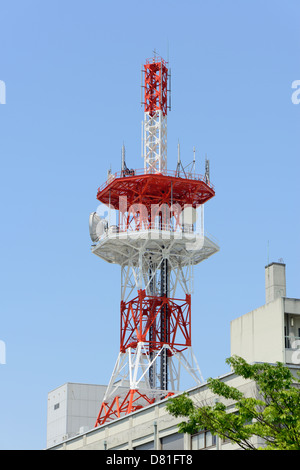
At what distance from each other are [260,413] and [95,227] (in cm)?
6102

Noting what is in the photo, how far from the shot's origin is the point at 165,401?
6769 cm

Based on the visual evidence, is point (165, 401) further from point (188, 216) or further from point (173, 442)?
point (188, 216)

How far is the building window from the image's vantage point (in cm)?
6106

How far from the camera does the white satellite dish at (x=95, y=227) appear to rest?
4242 inches

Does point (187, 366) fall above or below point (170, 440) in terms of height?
above

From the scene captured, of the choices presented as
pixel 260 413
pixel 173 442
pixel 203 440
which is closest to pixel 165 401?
pixel 173 442

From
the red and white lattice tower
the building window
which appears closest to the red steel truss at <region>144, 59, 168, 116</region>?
the red and white lattice tower

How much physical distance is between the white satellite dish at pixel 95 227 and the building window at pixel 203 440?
46.4 meters

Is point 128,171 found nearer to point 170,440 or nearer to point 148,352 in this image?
point 148,352
